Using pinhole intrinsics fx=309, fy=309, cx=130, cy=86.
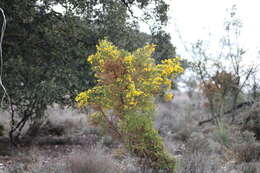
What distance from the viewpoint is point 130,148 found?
461 centimetres

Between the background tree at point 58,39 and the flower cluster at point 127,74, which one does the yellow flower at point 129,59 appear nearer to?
the flower cluster at point 127,74

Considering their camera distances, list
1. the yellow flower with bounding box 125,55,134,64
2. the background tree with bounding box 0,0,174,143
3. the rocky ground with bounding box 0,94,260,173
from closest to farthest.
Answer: the yellow flower with bounding box 125,55,134,64 < the rocky ground with bounding box 0,94,260,173 < the background tree with bounding box 0,0,174,143

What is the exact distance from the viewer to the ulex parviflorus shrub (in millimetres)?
4496

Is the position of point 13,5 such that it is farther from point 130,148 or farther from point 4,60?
point 130,148

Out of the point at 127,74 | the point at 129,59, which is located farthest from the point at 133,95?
the point at 129,59

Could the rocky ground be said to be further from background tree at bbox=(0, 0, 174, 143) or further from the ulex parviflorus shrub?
background tree at bbox=(0, 0, 174, 143)

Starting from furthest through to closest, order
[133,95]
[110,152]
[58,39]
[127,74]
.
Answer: [110,152]
[58,39]
[127,74]
[133,95]

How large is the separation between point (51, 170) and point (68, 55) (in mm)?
3369

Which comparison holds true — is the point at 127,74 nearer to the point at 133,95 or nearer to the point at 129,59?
the point at 129,59

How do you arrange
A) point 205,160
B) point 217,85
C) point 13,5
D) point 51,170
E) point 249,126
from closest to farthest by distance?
1. point 51,170
2. point 205,160
3. point 13,5
4. point 249,126
5. point 217,85

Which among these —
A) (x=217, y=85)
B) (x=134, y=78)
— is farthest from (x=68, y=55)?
(x=217, y=85)

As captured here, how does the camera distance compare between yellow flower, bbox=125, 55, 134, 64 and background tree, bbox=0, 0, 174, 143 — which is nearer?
yellow flower, bbox=125, 55, 134, 64

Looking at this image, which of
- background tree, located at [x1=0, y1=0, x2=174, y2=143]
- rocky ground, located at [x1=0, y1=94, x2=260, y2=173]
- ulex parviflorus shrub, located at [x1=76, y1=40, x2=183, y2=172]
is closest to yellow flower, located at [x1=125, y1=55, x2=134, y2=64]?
ulex parviflorus shrub, located at [x1=76, y1=40, x2=183, y2=172]

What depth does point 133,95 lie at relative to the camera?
4.34 metres
